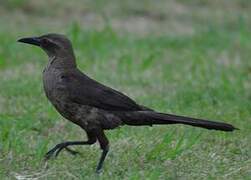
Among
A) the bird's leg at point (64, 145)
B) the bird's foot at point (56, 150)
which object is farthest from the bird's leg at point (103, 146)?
the bird's foot at point (56, 150)

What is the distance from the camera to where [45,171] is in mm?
6324

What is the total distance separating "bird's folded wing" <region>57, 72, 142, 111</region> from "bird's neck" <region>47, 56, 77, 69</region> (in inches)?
3.9

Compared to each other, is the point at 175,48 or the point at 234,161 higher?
the point at 234,161

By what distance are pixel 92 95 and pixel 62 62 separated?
0.36 metres

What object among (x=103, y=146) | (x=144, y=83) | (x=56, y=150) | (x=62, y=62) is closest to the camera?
(x=103, y=146)

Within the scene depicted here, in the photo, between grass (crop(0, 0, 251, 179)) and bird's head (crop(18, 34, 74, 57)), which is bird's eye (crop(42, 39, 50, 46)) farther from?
grass (crop(0, 0, 251, 179))

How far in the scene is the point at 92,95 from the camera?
6414 millimetres

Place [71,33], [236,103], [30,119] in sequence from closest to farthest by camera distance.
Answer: [30,119]
[236,103]
[71,33]

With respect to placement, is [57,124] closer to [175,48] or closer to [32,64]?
[32,64]

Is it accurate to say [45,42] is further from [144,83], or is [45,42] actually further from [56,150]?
[144,83]

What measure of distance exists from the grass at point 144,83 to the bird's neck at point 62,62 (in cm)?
69

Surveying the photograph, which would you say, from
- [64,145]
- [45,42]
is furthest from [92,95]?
[45,42]

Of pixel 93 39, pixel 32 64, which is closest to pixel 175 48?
pixel 93 39

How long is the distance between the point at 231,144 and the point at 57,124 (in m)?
1.60
